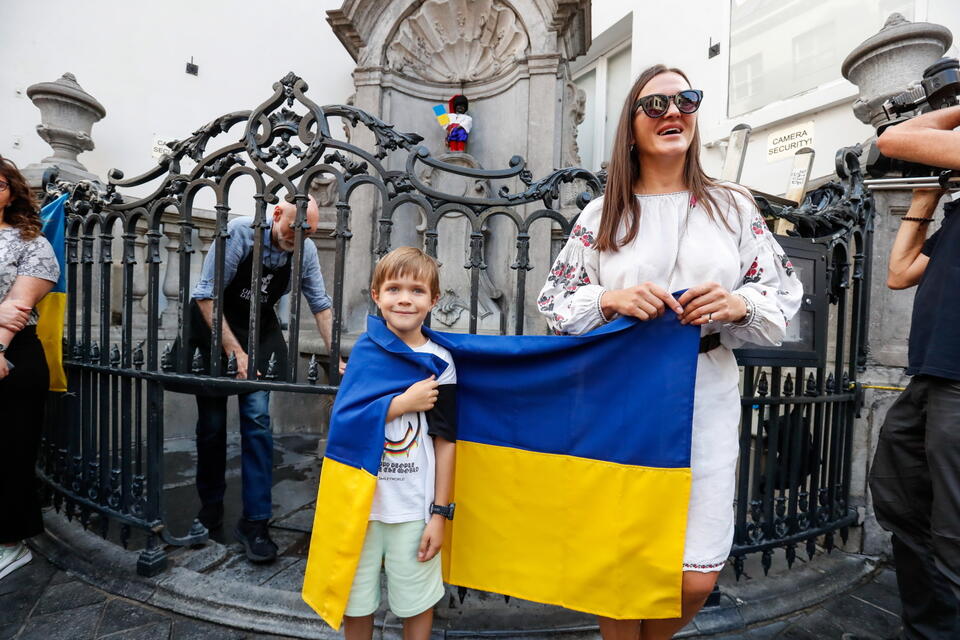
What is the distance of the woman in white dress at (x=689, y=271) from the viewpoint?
1.38m

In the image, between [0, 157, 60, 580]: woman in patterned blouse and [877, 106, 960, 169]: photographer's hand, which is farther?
[0, 157, 60, 580]: woman in patterned blouse

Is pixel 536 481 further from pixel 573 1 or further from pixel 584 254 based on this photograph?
pixel 573 1

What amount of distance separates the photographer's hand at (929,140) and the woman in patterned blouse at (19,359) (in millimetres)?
3494

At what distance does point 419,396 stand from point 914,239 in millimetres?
1860

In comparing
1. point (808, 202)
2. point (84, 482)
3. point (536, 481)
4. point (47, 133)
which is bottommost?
point (84, 482)

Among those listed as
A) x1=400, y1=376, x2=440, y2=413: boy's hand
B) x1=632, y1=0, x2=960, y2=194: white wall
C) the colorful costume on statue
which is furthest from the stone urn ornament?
x1=400, y1=376, x2=440, y2=413: boy's hand

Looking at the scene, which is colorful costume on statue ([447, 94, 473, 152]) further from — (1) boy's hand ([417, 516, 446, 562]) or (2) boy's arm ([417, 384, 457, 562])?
(1) boy's hand ([417, 516, 446, 562])

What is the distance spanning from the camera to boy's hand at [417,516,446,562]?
1526 millimetres

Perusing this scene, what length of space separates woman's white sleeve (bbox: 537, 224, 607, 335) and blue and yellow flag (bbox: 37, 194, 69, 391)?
8.76 ft

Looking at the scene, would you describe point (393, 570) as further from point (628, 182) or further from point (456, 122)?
point (456, 122)

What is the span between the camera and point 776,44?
7.39 m

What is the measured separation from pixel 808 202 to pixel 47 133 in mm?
6108

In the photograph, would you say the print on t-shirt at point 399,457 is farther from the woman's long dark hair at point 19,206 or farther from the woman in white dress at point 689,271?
the woman's long dark hair at point 19,206

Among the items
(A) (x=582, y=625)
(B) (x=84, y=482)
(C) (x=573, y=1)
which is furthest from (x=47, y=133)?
(A) (x=582, y=625)
